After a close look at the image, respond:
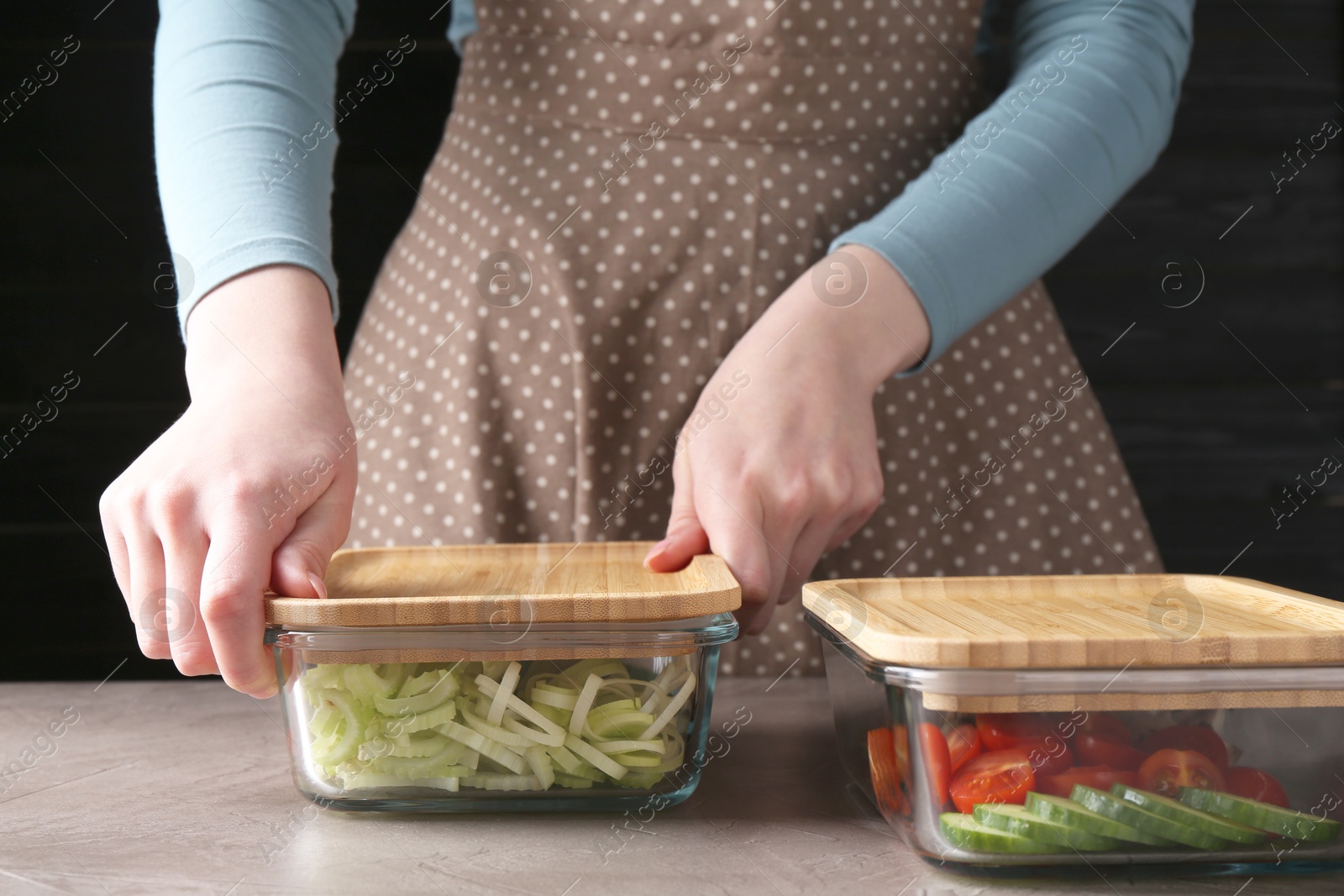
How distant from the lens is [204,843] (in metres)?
0.46

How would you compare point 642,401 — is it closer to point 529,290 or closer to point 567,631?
point 529,290

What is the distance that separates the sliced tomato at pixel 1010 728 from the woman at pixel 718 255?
228 millimetres

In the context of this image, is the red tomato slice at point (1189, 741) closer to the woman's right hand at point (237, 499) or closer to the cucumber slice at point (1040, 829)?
the cucumber slice at point (1040, 829)

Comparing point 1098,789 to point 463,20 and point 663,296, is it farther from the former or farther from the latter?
point 463,20

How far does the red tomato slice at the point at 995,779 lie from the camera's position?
39 cm

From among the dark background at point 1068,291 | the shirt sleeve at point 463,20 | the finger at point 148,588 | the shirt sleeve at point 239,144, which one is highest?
the shirt sleeve at point 239,144

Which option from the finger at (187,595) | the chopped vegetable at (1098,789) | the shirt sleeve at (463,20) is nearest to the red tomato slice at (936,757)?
the chopped vegetable at (1098,789)

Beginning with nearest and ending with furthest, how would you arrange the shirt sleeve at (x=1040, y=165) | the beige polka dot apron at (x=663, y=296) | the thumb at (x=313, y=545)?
the thumb at (x=313, y=545) → the shirt sleeve at (x=1040, y=165) → the beige polka dot apron at (x=663, y=296)

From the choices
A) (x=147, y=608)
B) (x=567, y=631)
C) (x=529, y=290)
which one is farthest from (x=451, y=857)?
(x=529, y=290)

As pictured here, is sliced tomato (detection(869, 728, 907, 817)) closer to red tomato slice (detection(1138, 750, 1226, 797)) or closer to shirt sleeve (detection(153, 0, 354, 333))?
red tomato slice (detection(1138, 750, 1226, 797))

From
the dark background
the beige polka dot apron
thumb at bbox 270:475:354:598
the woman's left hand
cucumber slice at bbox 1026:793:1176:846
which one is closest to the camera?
cucumber slice at bbox 1026:793:1176:846

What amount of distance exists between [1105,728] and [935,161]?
48 cm

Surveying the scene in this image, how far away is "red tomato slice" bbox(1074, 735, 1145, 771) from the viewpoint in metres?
0.39

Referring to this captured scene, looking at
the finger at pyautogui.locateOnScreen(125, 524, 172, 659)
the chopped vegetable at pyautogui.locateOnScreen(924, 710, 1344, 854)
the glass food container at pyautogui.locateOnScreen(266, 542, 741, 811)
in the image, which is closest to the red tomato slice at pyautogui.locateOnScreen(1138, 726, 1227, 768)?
the chopped vegetable at pyautogui.locateOnScreen(924, 710, 1344, 854)
